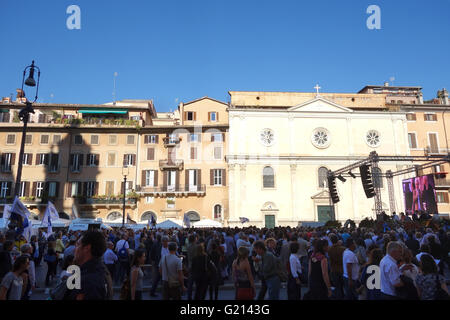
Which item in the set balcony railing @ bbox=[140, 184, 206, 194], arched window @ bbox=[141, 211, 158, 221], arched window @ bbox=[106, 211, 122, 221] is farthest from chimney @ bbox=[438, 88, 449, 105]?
arched window @ bbox=[106, 211, 122, 221]

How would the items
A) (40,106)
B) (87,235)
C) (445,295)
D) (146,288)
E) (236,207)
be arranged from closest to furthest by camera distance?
(87,235)
(445,295)
(146,288)
(236,207)
(40,106)

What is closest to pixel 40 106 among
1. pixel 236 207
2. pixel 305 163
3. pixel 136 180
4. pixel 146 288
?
pixel 136 180

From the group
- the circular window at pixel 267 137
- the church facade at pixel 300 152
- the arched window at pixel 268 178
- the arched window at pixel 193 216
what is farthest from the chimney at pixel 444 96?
the arched window at pixel 193 216

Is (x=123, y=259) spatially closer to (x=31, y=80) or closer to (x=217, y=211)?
(x=31, y=80)

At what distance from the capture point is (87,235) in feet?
10.7

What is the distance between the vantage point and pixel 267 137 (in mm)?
33062

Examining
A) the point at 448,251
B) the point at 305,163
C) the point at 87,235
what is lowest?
the point at 448,251

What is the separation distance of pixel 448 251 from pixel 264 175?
70.4 ft

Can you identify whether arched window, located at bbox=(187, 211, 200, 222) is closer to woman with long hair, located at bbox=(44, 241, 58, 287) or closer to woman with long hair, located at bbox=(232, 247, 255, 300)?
woman with long hair, located at bbox=(44, 241, 58, 287)

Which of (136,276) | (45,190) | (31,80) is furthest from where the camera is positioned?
(45,190)

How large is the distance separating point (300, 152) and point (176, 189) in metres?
12.8

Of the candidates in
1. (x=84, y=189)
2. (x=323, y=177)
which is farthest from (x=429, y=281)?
(x=84, y=189)

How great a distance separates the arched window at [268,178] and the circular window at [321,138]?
214 inches
